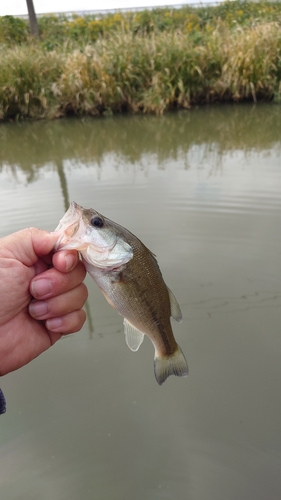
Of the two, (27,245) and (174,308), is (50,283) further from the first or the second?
(174,308)

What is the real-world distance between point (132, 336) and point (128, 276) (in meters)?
0.32

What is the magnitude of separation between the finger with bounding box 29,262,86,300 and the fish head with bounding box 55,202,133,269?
134 mm

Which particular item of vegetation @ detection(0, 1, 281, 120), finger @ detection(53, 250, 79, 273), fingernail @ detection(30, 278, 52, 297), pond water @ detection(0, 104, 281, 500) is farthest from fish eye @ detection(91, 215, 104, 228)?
vegetation @ detection(0, 1, 281, 120)

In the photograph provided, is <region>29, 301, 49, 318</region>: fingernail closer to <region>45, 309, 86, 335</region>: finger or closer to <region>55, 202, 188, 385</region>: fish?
<region>45, 309, 86, 335</region>: finger

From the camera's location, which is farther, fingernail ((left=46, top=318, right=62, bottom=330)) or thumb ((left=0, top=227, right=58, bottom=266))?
fingernail ((left=46, top=318, right=62, bottom=330))

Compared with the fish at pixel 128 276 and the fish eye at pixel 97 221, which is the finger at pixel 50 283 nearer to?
the fish at pixel 128 276

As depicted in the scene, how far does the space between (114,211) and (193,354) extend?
2.31m

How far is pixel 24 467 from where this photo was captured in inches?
77.8

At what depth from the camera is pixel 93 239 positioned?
4.70 feet

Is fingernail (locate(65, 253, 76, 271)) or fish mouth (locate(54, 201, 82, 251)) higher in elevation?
fish mouth (locate(54, 201, 82, 251))

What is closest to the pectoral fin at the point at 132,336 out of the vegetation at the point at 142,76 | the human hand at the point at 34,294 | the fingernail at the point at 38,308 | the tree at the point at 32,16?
the human hand at the point at 34,294

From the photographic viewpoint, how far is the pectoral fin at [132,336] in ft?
5.46

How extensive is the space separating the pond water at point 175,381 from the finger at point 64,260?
1.11m

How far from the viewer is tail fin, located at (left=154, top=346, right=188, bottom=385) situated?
1651 mm
